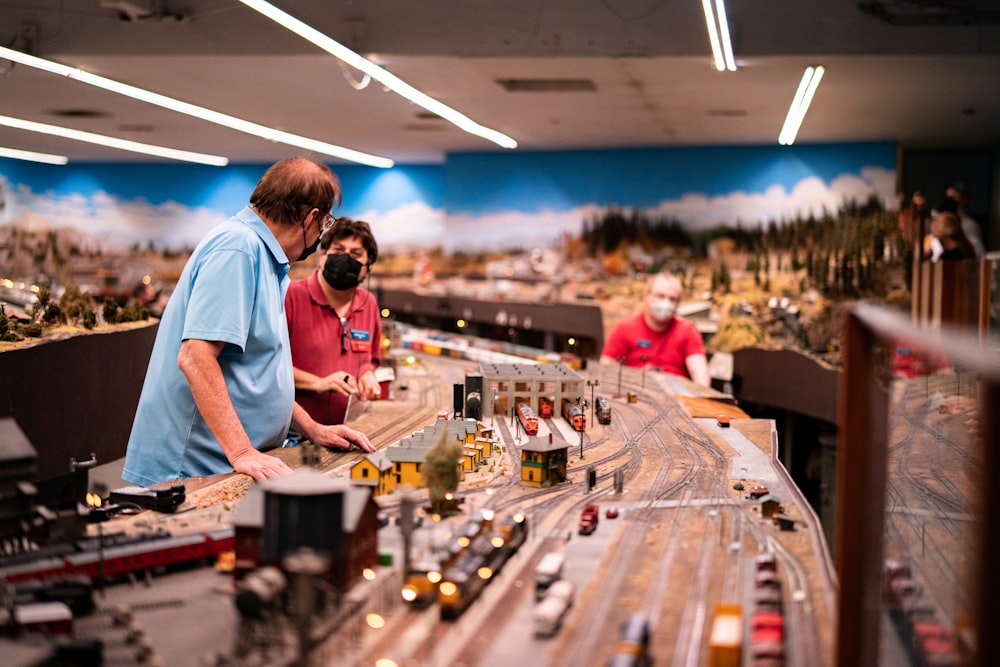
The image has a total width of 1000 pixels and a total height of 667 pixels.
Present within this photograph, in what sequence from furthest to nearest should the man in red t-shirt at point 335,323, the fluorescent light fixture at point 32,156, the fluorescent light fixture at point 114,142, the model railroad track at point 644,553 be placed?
the fluorescent light fixture at point 32,156, the fluorescent light fixture at point 114,142, the man in red t-shirt at point 335,323, the model railroad track at point 644,553

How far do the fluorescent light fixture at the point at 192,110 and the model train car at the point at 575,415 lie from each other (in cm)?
517

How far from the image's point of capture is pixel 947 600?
167 cm

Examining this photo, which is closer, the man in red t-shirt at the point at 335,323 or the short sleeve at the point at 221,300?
the short sleeve at the point at 221,300

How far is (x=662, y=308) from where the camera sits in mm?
7520

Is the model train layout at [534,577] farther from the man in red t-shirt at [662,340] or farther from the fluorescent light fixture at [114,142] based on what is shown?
the fluorescent light fixture at [114,142]

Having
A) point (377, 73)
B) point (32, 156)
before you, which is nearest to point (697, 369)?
point (377, 73)

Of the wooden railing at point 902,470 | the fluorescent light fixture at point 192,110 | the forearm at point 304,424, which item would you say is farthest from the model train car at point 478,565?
the fluorescent light fixture at point 192,110

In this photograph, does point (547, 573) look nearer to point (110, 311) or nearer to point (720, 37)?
point (720, 37)

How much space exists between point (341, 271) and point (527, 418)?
156cm

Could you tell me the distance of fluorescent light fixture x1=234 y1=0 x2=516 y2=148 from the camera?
18.2 ft

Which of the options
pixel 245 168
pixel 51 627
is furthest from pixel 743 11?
pixel 245 168

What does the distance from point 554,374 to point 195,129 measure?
29.6ft

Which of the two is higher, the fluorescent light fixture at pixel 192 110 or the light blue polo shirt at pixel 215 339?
the fluorescent light fixture at pixel 192 110

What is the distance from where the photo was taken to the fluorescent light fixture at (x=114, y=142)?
1083 cm
